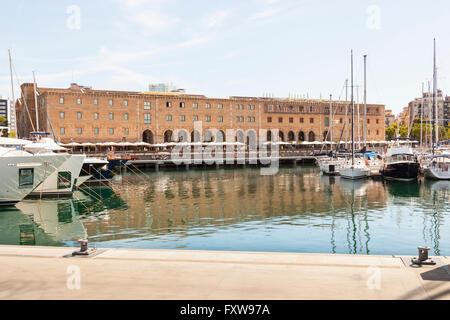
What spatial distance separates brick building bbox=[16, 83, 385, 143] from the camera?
61.0 metres

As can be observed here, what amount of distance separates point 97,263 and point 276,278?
3.33 meters

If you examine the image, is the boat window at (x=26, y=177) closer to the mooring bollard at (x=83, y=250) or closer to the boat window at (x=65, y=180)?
the boat window at (x=65, y=180)

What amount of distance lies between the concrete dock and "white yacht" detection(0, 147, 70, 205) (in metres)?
16.5

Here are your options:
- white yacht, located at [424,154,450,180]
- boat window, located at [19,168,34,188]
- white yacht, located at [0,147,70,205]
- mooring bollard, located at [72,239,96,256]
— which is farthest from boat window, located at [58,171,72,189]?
white yacht, located at [424,154,450,180]

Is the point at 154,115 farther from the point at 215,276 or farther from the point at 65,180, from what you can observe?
the point at 215,276

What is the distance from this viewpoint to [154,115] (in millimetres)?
66750

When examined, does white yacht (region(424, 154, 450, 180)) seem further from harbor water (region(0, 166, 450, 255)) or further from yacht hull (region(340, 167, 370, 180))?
yacht hull (region(340, 167, 370, 180))

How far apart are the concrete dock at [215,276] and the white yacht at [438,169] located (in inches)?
1284

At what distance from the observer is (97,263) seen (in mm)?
7578

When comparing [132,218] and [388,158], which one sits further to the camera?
[388,158]

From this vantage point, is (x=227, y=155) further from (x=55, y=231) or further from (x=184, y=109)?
(x=55, y=231)

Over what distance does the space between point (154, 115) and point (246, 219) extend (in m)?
50.0

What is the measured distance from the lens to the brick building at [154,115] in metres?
61.0
